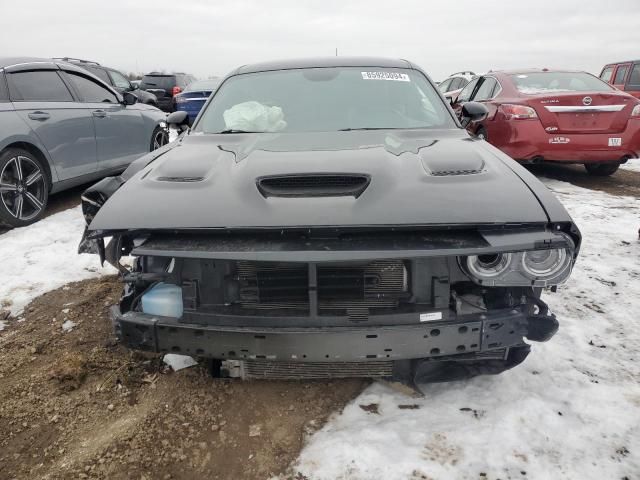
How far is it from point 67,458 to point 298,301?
1115 mm

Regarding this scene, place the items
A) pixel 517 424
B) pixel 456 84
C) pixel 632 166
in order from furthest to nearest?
pixel 456 84, pixel 632 166, pixel 517 424

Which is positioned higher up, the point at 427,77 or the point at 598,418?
the point at 427,77

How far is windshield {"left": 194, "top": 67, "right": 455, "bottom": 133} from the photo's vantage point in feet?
9.42

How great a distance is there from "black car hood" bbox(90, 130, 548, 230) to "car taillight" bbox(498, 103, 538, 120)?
391 cm

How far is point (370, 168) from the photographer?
2.04 metres

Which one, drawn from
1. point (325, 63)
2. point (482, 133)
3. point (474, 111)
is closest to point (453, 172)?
point (474, 111)

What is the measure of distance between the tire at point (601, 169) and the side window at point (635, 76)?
6.55m

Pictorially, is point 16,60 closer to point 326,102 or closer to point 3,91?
point 3,91

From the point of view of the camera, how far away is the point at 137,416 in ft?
6.94

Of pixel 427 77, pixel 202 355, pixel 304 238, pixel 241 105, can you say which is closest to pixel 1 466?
pixel 202 355

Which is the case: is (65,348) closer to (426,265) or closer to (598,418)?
(426,265)

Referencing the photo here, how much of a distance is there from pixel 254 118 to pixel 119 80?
999cm

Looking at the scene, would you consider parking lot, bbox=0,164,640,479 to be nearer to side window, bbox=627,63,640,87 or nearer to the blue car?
the blue car

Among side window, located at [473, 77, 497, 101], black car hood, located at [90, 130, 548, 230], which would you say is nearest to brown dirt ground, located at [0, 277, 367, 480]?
black car hood, located at [90, 130, 548, 230]
